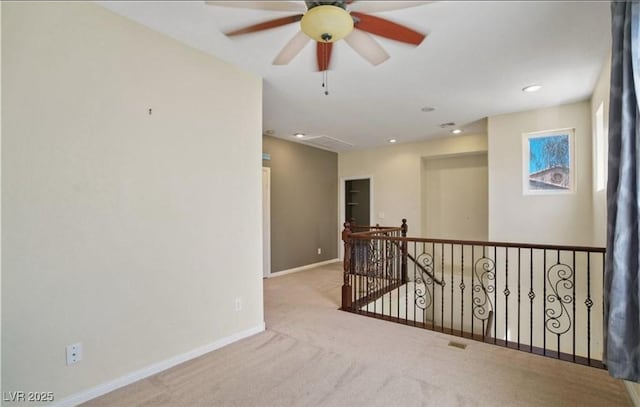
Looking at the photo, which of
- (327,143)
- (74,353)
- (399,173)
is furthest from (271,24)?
(399,173)

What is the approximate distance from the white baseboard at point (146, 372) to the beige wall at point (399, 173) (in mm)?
4363

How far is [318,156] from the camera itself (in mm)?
6758

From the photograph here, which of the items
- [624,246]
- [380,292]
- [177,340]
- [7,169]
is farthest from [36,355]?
[380,292]

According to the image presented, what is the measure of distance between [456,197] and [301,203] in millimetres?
3189

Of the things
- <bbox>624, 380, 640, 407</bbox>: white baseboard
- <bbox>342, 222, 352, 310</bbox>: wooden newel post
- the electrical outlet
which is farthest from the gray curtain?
the electrical outlet

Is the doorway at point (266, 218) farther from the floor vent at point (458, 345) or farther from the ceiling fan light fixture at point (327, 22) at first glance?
the ceiling fan light fixture at point (327, 22)

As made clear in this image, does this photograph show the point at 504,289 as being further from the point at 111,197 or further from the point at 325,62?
the point at 111,197

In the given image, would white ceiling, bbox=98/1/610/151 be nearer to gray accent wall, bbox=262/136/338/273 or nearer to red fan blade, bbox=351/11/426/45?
red fan blade, bbox=351/11/426/45

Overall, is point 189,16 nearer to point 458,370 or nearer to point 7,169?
point 7,169

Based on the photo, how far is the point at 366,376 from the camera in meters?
2.29

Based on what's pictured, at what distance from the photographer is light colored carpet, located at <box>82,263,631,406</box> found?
2010 millimetres

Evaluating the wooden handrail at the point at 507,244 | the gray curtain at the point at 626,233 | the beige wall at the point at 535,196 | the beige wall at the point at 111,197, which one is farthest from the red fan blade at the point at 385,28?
the beige wall at the point at 535,196

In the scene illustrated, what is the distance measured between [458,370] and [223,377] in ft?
5.87

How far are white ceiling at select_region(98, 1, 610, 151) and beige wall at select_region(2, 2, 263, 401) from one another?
0.34 metres
